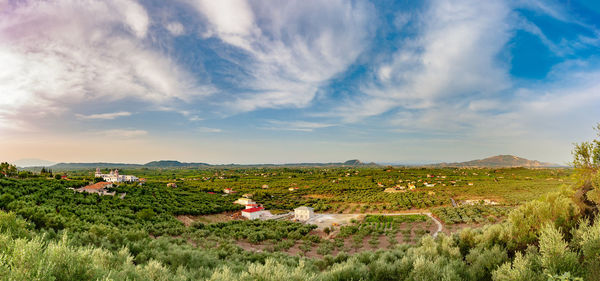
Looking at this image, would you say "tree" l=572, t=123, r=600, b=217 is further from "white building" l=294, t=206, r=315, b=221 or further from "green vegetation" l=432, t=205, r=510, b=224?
"white building" l=294, t=206, r=315, b=221

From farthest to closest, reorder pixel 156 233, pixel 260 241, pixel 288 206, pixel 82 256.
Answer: pixel 288 206, pixel 260 241, pixel 156 233, pixel 82 256

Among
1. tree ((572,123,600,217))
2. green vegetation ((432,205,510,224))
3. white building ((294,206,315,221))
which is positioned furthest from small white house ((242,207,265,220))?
tree ((572,123,600,217))

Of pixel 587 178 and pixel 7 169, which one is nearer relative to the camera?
pixel 587 178

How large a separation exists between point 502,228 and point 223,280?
1013cm

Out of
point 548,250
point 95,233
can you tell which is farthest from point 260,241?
point 548,250

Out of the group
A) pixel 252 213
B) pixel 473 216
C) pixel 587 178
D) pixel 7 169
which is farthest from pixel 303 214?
pixel 7 169

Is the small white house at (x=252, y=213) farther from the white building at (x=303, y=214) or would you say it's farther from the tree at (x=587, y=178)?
the tree at (x=587, y=178)

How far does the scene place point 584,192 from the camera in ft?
31.2

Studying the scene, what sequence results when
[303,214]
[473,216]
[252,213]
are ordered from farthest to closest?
[303,214] < [252,213] < [473,216]

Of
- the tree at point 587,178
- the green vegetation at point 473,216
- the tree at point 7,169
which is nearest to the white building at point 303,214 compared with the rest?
the green vegetation at point 473,216

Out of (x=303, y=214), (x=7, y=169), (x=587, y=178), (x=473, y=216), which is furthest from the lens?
(x=303, y=214)

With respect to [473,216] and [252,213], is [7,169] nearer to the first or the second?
[252,213]

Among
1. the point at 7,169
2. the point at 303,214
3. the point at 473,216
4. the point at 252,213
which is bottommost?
the point at 303,214

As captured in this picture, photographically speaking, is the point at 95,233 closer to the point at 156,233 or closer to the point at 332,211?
the point at 156,233
